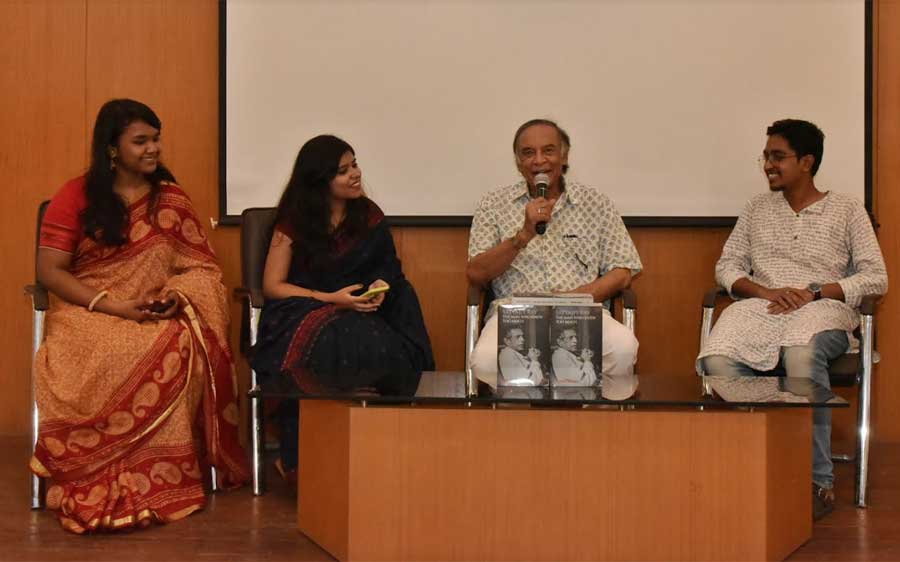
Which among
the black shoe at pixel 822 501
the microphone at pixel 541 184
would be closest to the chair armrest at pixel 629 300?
the microphone at pixel 541 184

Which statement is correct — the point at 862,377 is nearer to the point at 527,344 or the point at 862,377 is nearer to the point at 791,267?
the point at 791,267

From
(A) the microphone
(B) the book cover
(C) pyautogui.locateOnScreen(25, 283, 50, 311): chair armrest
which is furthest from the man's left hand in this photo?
(C) pyautogui.locateOnScreen(25, 283, 50, 311): chair armrest

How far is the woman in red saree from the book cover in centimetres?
116

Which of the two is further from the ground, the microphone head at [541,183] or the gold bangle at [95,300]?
the microphone head at [541,183]

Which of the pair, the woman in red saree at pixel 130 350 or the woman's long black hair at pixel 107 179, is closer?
the woman in red saree at pixel 130 350

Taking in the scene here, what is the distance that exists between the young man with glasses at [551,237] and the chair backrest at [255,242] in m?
0.74

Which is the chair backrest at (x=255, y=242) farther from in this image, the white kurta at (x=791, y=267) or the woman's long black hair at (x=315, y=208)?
the white kurta at (x=791, y=267)

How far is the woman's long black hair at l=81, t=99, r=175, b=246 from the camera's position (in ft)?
12.2

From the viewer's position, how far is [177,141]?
455cm

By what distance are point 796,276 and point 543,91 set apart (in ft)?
4.06

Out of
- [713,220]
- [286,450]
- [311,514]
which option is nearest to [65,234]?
[286,450]

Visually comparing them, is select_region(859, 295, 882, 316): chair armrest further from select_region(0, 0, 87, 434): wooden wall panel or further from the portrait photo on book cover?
select_region(0, 0, 87, 434): wooden wall panel

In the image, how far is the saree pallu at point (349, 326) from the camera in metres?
3.65

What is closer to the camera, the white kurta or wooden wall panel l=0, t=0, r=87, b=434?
the white kurta
